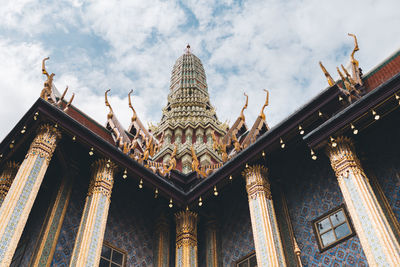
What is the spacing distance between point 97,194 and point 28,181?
1555mm

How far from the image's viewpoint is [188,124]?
19203mm

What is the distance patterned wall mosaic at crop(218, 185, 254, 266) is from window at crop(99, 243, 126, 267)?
2.62 meters

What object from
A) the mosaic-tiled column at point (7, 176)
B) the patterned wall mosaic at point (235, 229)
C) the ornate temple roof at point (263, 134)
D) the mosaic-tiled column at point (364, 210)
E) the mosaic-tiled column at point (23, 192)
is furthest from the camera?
the patterned wall mosaic at point (235, 229)

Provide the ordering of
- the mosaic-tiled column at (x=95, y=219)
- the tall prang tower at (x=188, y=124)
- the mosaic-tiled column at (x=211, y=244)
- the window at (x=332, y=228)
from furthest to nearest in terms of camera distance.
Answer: the tall prang tower at (x=188, y=124)
the mosaic-tiled column at (x=211, y=244)
the window at (x=332, y=228)
the mosaic-tiled column at (x=95, y=219)

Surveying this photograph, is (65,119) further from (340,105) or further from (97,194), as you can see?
(340,105)

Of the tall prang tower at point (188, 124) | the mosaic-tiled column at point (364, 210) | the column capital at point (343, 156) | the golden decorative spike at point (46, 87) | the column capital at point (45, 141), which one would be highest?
the tall prang tower at point (188, 124)

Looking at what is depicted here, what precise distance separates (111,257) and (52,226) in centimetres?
163

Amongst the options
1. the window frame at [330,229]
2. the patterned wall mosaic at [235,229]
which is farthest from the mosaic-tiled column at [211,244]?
the window frame at [330,229]

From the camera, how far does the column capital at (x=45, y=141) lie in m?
8.45

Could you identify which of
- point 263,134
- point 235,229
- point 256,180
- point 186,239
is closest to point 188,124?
point 235,229

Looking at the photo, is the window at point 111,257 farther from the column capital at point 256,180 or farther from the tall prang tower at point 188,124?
the tall prang tower at point 188,124

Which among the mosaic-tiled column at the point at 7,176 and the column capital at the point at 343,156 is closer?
the column capital at the point at 343,156

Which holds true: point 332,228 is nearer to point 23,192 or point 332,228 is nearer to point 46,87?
point 23,192

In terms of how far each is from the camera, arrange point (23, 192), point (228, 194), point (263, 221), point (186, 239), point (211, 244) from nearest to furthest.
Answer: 1. point (23, 192)
2. point (263, 221)
3. point (186, 239)
4. point (211, 244)
5. point (228, 194)
